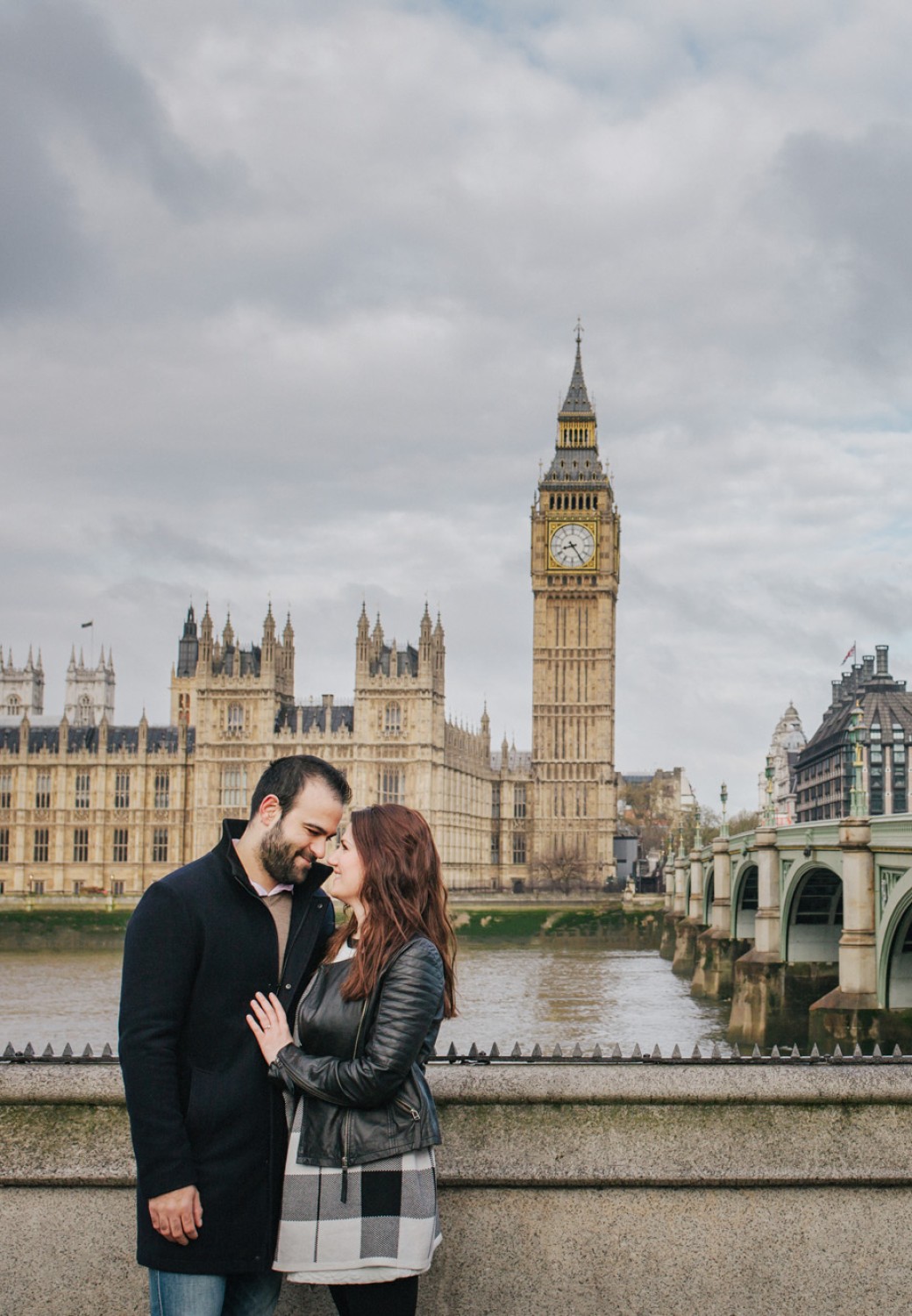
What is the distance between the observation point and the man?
3455mm

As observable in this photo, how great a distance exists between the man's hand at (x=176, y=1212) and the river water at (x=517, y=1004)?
14986 mm

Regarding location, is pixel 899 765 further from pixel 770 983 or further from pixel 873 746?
pixel 770 983

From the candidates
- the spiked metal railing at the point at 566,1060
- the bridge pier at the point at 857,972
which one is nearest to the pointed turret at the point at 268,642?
the bridge pier at the point at 857,972

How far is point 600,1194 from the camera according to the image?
4.23m

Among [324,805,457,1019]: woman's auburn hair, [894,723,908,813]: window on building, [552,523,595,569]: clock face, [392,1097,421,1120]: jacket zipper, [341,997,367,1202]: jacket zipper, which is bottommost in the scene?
[341,997,367,1202]: jacket zipper

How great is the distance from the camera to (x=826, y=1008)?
21266mm

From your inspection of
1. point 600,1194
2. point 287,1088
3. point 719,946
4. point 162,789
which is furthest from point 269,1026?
point 162,789

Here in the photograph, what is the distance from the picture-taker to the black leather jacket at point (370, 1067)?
11.3 feet

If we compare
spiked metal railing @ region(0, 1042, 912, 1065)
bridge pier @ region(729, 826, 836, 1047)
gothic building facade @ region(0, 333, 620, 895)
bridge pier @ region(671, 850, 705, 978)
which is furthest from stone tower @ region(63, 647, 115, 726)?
spiked metal railing @ region(0, 1042, 912, 1065)

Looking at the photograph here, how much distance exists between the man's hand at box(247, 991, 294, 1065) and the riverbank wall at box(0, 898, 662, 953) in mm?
49379

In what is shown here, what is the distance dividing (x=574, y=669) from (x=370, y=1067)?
7404 cm

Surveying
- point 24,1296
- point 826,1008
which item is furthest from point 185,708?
point 24,1296

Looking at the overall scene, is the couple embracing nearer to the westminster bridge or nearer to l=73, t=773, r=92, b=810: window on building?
the westminster bridge

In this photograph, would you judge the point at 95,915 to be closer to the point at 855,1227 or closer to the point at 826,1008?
the point at 826,1008
